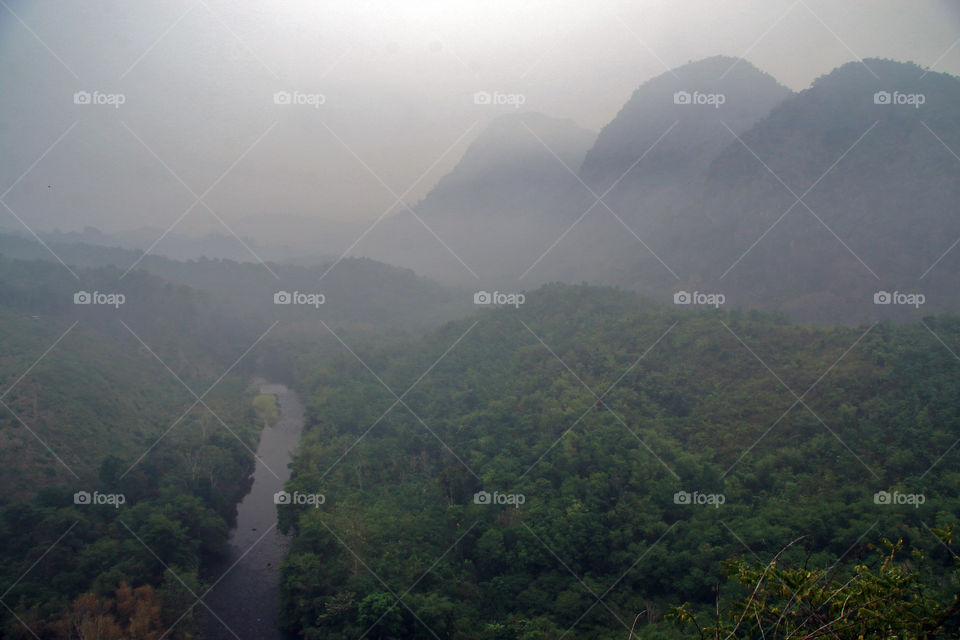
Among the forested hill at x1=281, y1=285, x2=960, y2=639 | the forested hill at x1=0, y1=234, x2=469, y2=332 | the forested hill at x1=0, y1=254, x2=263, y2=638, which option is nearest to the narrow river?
the forested hill at x1=0, y1=254, x2=263, y2=638

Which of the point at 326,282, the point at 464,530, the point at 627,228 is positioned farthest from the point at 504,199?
the point at 464,530

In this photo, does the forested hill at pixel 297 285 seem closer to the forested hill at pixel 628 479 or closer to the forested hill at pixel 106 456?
the forested hill at pixel 106 456

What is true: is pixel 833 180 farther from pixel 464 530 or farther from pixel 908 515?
pixel 464 530

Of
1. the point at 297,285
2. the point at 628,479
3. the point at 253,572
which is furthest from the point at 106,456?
the point at 297,285

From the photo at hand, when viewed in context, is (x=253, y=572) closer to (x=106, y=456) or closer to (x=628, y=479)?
(x=106, y=456)

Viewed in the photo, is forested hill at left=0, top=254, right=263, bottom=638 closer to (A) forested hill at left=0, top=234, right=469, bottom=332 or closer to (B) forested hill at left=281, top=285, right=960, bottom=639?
(B) forested hill at left=281, top=285, right=960, bottom=639

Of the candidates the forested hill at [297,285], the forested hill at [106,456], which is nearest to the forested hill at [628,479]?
the forested hill at [106,456]
